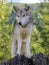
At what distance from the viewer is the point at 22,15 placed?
10.8 ft

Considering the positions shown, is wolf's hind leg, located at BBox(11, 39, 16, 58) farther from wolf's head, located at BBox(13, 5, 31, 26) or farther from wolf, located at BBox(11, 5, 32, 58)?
wolf's head, located at BBox(13, 5, 31, 26)

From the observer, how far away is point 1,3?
337 centimetres

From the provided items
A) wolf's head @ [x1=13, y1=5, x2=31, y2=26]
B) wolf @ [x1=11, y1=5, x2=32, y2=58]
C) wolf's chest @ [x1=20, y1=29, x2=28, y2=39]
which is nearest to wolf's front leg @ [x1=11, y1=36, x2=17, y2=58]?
wolf @ [x1=11, y1=5, x2=32, y2=58]

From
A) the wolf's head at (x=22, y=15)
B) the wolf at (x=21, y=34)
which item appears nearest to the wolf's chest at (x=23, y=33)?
the wolf at (x=21, y=34)

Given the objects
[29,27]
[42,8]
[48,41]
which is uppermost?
[42,8]

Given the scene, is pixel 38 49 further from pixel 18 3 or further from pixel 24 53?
pixel 18 3

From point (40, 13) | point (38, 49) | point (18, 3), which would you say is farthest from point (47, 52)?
point (18, 3)

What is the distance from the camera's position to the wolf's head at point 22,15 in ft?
10.8

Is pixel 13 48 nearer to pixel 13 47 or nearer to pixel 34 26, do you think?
pixel 13 47

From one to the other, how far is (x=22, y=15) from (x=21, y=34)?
29cm

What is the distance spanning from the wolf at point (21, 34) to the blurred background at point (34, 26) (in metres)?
0.06

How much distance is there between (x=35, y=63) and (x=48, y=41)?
0.40 m

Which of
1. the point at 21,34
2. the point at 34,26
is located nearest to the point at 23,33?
the point at 21,34

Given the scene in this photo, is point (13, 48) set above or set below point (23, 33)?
below
